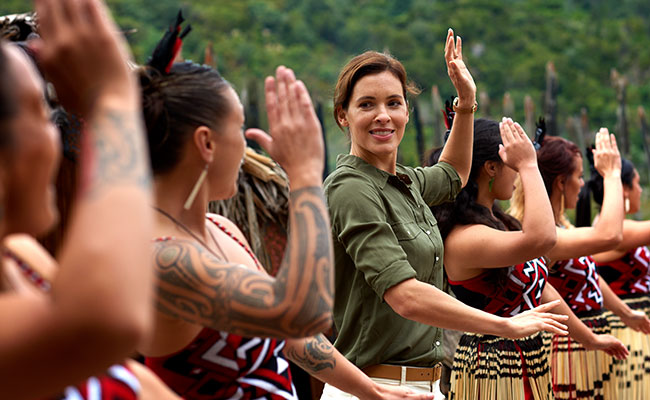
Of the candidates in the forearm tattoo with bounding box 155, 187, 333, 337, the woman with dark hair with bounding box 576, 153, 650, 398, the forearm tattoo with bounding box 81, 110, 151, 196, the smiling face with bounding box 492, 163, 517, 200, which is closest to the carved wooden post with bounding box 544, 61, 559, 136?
the woman with dark hair with bounding box 576, 153, 650, 398

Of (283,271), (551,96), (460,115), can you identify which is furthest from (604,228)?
(551,96)

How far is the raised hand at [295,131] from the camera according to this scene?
1693mm

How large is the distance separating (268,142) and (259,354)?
1.55 ft

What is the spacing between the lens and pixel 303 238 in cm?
162

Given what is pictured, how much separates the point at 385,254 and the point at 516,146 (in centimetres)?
89

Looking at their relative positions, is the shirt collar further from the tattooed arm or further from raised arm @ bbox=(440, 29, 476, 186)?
the tattooed arm

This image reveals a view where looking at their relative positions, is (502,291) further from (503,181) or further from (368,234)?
(368,234)

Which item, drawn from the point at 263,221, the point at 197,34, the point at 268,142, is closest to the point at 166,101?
the point at 268,142

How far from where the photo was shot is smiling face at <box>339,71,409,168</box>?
2883 millimetres

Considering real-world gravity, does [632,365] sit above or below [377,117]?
below

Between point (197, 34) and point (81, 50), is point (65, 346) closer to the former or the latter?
point (81, 50)

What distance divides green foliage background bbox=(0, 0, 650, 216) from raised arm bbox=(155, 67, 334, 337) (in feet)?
71.0

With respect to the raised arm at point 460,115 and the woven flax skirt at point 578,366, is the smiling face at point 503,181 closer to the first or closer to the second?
the raised arm at point 460,115

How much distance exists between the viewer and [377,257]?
2.59 meters
